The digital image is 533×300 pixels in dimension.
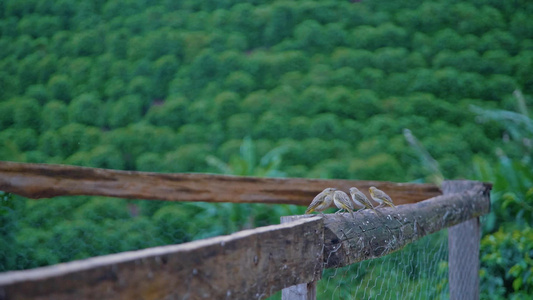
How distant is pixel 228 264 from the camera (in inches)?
33.6

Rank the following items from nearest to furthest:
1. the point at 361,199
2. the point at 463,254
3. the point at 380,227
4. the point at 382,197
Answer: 1. the point at 380,227
2. the point at 361,199
3. the point at 382,197
4. the point at 463,254

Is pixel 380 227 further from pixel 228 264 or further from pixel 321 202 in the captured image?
pixel 228 264

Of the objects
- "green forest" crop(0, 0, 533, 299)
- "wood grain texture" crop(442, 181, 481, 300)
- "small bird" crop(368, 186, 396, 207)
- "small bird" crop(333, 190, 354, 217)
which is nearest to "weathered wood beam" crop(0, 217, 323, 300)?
"small bird" crop(333, 190, 354, 217)

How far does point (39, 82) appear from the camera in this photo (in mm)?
5684

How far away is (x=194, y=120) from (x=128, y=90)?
0.85m

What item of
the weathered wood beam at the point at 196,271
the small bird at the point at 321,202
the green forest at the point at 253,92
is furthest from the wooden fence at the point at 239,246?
the green forest at the point at 253,92

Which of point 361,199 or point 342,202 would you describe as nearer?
point 342,202

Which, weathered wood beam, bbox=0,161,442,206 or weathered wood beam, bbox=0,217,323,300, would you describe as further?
weathered wood beam, bbox=0,161,442,206

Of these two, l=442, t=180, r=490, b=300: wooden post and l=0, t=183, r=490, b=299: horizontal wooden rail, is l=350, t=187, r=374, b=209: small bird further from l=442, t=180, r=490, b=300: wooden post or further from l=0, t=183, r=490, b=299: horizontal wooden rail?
l=442, t=180, r=490, b=300: wooden post

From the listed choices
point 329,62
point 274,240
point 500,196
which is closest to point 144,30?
point 329,62

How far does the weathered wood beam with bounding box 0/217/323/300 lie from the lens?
0.60m

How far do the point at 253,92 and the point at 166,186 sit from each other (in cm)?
307

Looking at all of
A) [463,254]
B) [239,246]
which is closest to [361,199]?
[239,246]

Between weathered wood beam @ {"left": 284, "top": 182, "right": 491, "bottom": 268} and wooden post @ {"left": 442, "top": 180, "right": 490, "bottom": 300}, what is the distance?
25cm
